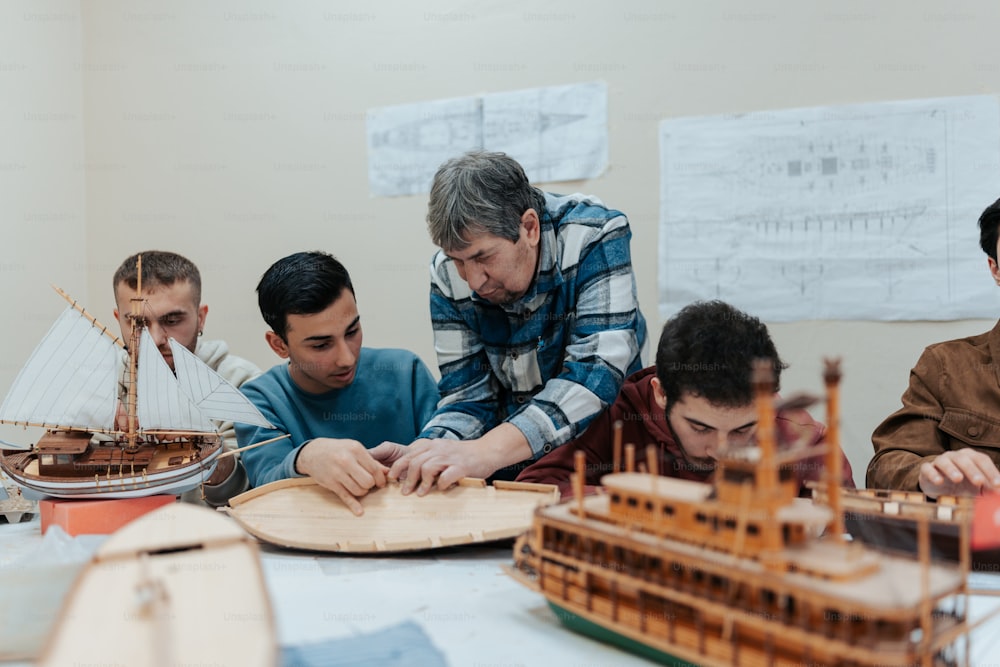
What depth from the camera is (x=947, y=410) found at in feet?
8.43

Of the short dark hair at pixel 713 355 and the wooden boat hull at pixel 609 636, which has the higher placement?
the short dark hair at pixel 713 355

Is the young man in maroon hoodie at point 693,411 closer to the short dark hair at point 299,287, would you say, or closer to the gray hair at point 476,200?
the gray hair at point 476,200

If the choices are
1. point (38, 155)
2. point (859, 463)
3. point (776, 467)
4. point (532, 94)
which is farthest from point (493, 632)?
point (38, 155)

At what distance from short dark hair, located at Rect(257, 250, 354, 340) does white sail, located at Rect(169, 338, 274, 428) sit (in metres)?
0.38

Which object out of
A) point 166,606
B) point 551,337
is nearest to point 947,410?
point 551,337

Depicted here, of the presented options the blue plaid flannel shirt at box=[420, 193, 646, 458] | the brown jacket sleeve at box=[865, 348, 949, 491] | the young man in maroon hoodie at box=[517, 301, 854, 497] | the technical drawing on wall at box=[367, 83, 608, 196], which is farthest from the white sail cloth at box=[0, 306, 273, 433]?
the technical drawing on wall at box=[367, 83, 608, 196]

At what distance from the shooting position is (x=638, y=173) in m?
4.09

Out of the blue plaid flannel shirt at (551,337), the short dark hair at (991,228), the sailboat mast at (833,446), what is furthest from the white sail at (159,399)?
the short dark hair at (991,228)

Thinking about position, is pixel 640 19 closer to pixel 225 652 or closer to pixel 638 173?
pixel 638 173

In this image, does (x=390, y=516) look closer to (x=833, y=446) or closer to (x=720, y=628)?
(x=720, y=628)

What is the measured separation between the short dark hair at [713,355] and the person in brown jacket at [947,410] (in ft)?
1.62

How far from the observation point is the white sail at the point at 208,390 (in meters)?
2.57

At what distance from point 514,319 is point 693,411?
2.59 feet

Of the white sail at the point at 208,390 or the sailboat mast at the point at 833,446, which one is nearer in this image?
the sailboat mast at the point at 833,446
